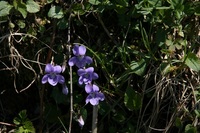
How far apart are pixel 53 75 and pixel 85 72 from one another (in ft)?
0.43

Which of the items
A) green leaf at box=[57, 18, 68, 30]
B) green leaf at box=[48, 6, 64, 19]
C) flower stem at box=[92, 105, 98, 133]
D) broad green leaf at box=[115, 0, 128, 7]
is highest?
broad green leaf at box=[115, 0, 128, 7]

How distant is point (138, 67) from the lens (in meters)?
2.10

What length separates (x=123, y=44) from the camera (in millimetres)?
2168

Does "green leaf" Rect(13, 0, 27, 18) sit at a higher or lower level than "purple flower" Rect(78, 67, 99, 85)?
higher

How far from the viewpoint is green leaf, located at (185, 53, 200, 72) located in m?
2.05

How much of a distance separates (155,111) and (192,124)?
0.17 metres

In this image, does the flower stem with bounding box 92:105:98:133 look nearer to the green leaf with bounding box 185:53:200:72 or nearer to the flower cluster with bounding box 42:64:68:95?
the flower cluster with bounding box 42:64:68:95

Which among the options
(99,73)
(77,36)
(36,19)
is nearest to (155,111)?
(99,73)

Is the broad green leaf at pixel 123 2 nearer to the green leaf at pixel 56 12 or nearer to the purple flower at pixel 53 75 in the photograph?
the green leaf at pixel 56 12

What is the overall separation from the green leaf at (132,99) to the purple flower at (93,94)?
0.11 metres

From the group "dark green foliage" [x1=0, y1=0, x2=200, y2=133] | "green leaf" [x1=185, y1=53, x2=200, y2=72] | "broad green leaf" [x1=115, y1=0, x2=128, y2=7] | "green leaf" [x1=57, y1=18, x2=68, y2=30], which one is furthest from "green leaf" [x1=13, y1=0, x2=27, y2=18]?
"green leaf" [x1=185, y1=53, x2=200, y2=72]

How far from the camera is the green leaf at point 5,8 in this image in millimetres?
2090

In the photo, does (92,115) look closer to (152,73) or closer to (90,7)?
(152,73)

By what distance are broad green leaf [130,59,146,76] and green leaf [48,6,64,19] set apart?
360 millimetres
